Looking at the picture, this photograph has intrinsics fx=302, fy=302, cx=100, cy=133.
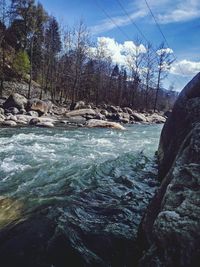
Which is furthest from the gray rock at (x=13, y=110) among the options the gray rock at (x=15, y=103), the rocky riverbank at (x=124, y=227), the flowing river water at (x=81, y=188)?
the rocky riverbank at (x=124, y=227)

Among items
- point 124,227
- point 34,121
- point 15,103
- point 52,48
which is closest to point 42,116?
point 15,103

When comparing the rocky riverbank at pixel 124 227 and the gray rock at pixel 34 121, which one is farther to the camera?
the gray rock at pixel 34 121

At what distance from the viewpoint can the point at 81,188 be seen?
657cm

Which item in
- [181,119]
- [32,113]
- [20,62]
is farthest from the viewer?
[20,62]

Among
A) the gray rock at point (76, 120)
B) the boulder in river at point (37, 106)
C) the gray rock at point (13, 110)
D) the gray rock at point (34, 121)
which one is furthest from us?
the boulder in river at point (37, 106)

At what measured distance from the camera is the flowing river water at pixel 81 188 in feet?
15.2

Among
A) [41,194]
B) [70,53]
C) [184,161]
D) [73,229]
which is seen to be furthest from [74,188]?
[70,53]

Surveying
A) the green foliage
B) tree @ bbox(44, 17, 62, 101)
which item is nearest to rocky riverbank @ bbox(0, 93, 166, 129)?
the green foliage

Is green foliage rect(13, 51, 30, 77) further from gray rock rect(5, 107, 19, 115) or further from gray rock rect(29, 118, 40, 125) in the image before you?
gray rock rect(29, 118, 40, 125)

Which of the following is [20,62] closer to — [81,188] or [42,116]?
[42,116]

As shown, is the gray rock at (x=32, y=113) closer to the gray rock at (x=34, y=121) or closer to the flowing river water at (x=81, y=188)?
the gray rock at (x=34, y=121)

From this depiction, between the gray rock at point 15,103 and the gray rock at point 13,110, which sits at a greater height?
the gray rock at point 15,103

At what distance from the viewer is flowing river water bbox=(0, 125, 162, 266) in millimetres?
4629

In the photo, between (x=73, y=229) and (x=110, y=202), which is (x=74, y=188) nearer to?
(x=110, y=202)
